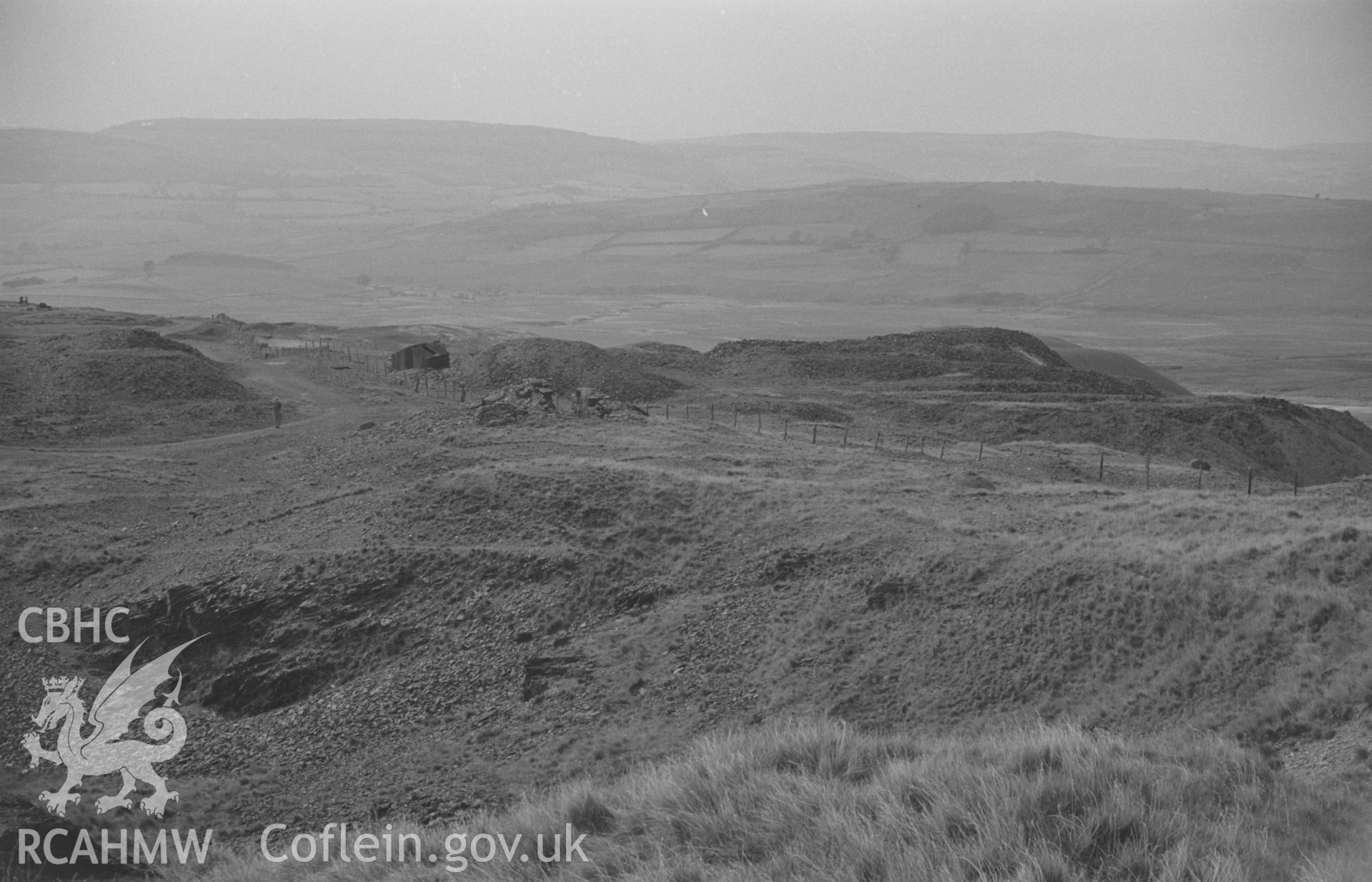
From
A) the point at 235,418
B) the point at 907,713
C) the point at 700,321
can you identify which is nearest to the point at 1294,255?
the point at 700,321

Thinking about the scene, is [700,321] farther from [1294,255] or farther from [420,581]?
[420,581]

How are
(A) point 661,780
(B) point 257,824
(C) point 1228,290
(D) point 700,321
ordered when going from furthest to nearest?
1. (C) point 1228,290
2. (D) point 700,321
3. (B) point 257,824
4. (A) point 661,780

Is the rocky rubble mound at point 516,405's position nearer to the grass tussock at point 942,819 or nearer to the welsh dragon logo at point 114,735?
the welsh dragon logo at point 114,735

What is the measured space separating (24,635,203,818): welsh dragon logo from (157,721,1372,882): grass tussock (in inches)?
196

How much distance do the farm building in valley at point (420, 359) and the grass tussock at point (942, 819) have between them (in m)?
40.7

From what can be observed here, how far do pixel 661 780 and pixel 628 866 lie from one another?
1.19 m

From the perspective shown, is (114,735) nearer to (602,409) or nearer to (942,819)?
(942,819)

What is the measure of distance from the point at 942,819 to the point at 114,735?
12.9 metres

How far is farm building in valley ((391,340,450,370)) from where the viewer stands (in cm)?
4828

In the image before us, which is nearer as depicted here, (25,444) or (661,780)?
(661,780)

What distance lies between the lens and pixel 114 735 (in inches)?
600

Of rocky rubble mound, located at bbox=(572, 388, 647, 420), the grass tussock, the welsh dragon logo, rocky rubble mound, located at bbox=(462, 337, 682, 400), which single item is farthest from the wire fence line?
the welsh dragon logo

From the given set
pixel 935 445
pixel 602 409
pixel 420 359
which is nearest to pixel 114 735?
pixel 602 409

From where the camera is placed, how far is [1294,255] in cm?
12975
